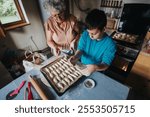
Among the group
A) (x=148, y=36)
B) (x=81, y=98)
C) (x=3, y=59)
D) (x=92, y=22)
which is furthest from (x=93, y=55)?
(x=3, y=59)

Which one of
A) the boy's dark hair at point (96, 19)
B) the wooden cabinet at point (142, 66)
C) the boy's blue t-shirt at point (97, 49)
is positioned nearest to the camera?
the boy's dark hair at point (96, 19)

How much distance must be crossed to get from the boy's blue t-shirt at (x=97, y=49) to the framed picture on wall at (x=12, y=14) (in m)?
1.62

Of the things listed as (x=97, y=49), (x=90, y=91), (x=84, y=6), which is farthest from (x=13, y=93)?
(x=84, y=6)

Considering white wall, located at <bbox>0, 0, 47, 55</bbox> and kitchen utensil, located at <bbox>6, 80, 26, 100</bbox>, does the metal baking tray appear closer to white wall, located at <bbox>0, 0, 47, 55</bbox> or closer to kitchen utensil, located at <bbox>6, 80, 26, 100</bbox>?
kitchen utensil, located at <bbox>6, 80, 26, 100</bbox>

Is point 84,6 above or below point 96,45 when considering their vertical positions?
above

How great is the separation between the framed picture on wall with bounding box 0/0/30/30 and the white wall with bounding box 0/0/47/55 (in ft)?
0.33

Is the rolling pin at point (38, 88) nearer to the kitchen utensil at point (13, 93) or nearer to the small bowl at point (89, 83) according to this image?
the kitchen utensil at point (13, 93)

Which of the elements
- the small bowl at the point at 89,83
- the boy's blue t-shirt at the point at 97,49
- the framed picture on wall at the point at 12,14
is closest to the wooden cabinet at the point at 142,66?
the boy's blue t-shirt at the point at 97,49

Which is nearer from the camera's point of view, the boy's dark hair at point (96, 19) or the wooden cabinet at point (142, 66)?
the boy's dark hair at point (96, 19)

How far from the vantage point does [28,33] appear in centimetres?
236

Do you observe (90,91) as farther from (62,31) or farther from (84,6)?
(84,6)

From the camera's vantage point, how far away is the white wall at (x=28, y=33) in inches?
81.7

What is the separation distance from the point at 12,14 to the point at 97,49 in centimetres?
202

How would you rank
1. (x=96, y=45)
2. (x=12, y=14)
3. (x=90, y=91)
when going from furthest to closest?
(x=12, y=14) → (x=96, y=45) → (x=90, y=91)
